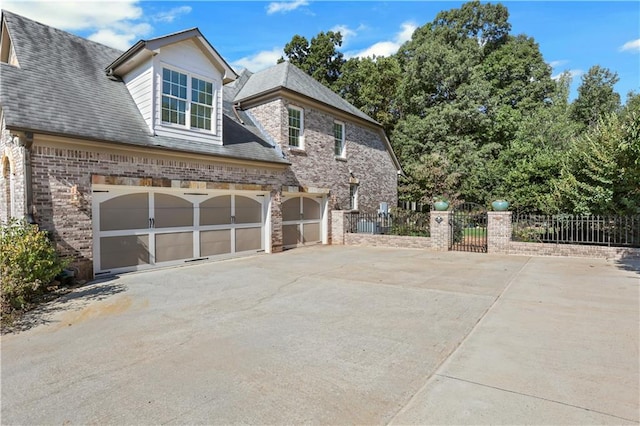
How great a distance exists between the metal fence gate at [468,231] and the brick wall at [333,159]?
5.24 m

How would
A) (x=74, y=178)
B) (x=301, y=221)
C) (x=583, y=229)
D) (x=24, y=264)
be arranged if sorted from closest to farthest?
1. (x=24, y=264)
2. (x=74, y=178)
3. (x=583, y=229)
4. (x=301, y=221)

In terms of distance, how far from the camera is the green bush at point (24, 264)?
5738mm

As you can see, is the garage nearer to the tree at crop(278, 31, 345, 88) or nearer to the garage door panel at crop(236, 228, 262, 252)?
the garage door panel at crop(236, 228, 262, 252)

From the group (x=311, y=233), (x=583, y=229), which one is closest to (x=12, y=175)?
(x=311, y=233)

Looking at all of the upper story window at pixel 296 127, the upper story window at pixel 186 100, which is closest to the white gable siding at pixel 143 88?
the upper story window at pixel 186 100

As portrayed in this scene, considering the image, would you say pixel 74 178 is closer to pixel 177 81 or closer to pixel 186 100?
pixel 186 100

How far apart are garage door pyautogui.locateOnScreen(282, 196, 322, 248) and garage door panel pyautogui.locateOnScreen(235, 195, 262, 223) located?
1644mm

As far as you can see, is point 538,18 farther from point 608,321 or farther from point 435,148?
point 435,148

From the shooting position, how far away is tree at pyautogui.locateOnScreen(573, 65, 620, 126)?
1359 inches

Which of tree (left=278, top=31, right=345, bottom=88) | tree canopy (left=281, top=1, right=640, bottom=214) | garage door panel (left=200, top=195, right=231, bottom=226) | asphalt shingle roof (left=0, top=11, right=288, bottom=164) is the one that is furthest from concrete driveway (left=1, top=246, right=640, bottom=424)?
tree (left=278, top=31, right=345, bottom=88)

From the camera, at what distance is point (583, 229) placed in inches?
472

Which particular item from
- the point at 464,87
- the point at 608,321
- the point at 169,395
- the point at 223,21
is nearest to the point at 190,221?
the point at 223,21

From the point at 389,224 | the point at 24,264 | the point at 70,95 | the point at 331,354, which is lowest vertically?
the point at 331,354

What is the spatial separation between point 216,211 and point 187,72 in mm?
4266
